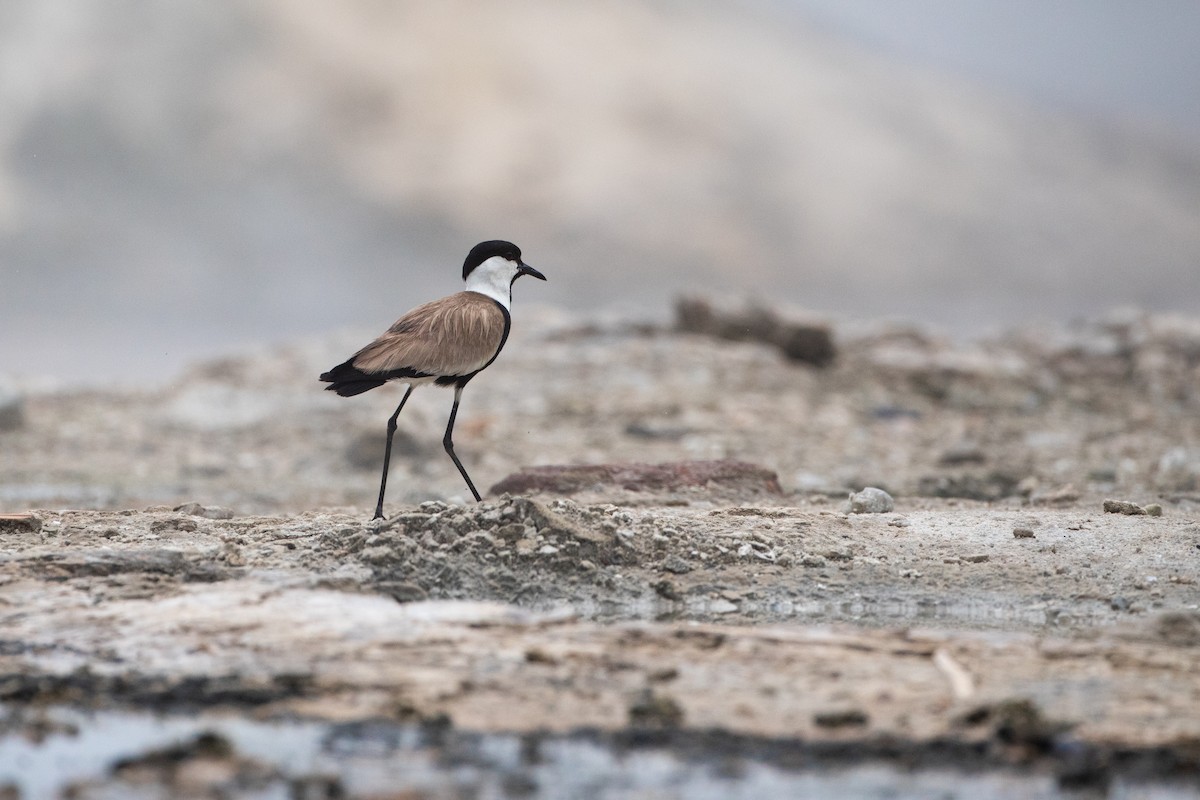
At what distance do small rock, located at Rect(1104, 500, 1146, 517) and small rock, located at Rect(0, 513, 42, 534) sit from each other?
530cm

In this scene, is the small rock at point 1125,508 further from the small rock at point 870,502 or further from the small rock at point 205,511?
the small rock at point 205,511

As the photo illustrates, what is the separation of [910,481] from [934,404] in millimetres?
6849

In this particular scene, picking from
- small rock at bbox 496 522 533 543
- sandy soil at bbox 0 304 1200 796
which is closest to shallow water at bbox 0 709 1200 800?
sandy soil at bbox 0 304 1200 796

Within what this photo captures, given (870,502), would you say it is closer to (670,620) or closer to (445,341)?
(670,620)

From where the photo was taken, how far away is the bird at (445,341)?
5.87m

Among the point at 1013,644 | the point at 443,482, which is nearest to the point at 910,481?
the point at 443,482

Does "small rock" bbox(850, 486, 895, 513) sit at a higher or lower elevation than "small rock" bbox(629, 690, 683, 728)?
higher

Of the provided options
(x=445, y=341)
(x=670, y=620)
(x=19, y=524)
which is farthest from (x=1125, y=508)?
(x=19, y=524)

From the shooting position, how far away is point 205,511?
21.4 feet

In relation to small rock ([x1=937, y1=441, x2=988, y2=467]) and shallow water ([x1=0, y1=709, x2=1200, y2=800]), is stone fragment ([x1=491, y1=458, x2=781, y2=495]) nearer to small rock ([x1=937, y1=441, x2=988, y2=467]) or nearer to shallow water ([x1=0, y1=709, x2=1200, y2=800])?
shallow water ([x1=0, y1=709, x2=1200, y2=800])

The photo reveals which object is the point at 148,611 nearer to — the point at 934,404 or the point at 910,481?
the point at 910,481

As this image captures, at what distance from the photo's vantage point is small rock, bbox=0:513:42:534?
5824 millimetres

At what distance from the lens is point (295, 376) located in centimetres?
1766

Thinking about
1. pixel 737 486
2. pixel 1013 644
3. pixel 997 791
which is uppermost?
pixel 737 486
